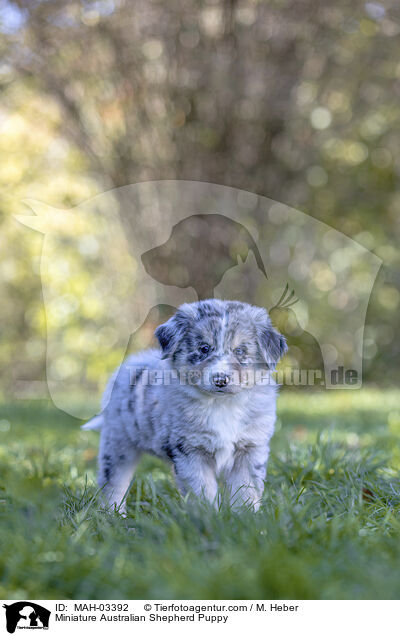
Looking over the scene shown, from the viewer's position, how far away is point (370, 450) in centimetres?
460

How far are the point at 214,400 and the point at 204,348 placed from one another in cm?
29

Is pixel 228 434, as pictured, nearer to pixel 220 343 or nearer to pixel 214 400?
pixel 214 400

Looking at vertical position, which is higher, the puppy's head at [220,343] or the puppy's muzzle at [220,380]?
the puppy's head at [220,343]

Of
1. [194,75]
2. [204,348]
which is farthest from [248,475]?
[194,75]

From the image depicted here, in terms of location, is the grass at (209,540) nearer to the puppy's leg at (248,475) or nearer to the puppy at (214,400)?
the puppy's leg at (248,475)

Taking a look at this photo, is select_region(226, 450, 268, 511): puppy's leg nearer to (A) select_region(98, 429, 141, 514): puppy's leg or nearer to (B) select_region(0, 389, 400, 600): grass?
(B) select_region(0, 389, 400, 600): grass

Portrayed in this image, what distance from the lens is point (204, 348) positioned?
131 inches

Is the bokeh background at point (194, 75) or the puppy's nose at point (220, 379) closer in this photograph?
the puppy's nose at point (220, 379)

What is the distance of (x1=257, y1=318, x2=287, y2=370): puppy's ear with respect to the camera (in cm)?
342

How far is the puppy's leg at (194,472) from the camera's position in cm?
325
